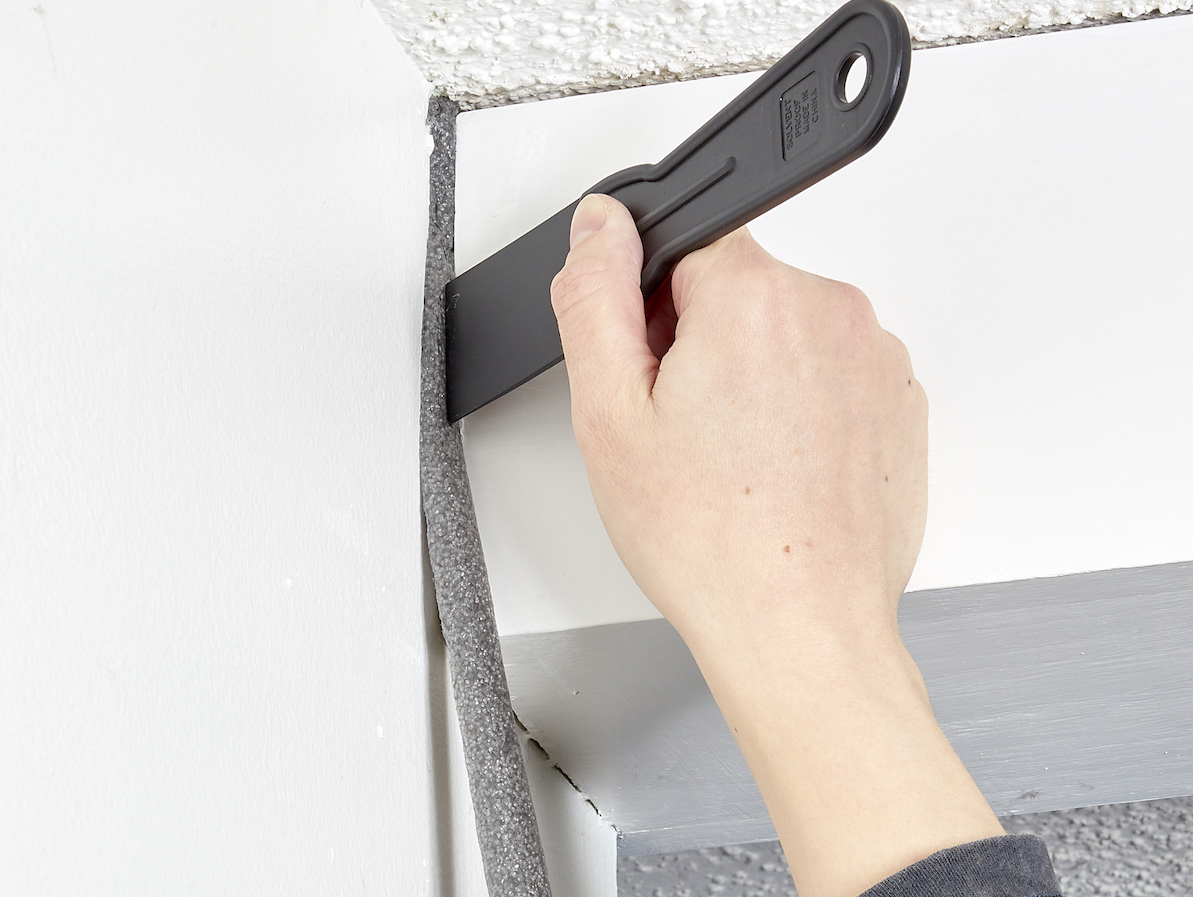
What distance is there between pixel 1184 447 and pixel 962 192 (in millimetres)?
167

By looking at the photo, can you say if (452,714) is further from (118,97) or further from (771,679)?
(118,97)

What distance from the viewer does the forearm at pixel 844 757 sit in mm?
302

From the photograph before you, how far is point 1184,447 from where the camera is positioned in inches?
16.2

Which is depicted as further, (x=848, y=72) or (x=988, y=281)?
(x=988, y=281)

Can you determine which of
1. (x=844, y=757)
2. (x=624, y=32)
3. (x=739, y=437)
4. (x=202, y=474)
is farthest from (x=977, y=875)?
(x=624, y=32)

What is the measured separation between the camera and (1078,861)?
91cm

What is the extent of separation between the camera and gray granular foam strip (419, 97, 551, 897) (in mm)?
371

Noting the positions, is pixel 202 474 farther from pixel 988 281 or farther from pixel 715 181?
pixel 988 281

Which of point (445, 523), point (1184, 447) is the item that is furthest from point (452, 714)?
point (1184, 447)

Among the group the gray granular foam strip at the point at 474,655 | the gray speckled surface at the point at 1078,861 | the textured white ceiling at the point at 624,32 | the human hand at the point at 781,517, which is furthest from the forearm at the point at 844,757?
the gray speckled surface at the point at 1078,861

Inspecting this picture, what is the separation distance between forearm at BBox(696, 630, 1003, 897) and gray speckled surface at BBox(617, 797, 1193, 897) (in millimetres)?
590

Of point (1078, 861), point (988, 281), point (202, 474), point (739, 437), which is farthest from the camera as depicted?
point (1078, 861)

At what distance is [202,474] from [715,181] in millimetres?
215

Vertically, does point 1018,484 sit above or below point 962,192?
below
